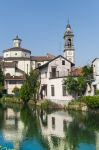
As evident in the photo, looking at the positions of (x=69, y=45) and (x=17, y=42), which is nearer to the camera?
(x=69, y=45)

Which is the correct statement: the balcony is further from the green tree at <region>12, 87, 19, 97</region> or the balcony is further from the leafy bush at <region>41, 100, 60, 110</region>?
the green tree at <region>12, 87, 19, 97</region>

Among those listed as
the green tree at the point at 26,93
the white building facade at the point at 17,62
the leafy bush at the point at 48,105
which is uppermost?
the white building facade at the point at 17,62

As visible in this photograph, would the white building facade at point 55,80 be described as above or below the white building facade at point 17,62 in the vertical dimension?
below

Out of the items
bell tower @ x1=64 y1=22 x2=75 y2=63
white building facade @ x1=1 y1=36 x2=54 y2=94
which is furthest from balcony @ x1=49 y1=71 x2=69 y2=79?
bell tower @ x1=64 y1=22 x2=75 y2=63

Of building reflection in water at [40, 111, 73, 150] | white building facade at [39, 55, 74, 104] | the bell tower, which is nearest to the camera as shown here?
building reflection in water at [40, 111, 73, 150]

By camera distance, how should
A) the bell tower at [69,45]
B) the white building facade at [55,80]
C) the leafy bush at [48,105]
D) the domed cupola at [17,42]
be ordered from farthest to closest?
the domed cupola at [17,42]
the bell tower at [69,45]
the white building facade at [55,80]
the leafy bush at [48,105]

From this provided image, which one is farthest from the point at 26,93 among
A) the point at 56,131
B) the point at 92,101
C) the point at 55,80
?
the point at 56,131

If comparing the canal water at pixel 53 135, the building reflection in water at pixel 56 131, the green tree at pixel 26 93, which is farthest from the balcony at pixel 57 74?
the canal water at pixel 53 135

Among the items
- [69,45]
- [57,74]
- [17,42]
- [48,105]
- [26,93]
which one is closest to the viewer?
[48,105]

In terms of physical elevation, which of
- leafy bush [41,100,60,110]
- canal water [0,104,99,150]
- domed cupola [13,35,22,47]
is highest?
domed cupola [13,35,22,47]

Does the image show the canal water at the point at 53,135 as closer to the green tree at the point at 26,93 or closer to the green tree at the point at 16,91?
the green tree at the point at 26,93

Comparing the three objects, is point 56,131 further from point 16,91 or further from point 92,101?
point 16,91

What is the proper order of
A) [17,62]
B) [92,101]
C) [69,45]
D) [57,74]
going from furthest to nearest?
[69,45] → [17,62] → [57,74] → [92,101]

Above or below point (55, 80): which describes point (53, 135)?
below
